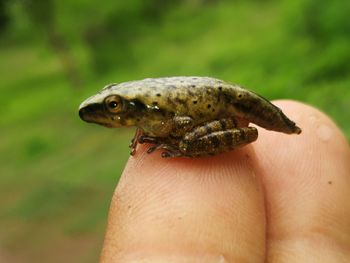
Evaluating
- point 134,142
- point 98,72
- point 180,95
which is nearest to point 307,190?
point 180,95

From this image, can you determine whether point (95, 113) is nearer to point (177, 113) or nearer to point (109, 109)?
point (109, 109)

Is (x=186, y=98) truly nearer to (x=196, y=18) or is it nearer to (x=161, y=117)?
(x=161, y=117)

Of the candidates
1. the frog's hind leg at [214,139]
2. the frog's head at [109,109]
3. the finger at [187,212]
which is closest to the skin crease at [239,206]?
the finger at [187,212]

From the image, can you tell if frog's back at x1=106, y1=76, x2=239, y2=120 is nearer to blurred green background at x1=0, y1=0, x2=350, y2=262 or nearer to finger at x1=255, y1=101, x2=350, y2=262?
finger at x1=255, y1=101, x2=350, y2=262

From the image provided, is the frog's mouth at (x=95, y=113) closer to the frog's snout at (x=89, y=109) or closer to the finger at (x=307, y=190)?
the frog's snout at (x=89, y=109)

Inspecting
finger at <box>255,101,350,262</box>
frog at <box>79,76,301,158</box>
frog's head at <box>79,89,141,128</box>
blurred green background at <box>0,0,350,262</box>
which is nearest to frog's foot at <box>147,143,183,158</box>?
frog at <box>79,76,301,158</box>

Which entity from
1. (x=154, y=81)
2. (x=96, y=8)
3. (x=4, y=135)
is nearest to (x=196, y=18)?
(x=96, y=8)

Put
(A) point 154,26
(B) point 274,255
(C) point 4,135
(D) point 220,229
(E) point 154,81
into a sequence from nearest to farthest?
(D) point 220,229, (B) point 274,255, (E) point 154,81, (C) point 4,135, (A) point 154,26
